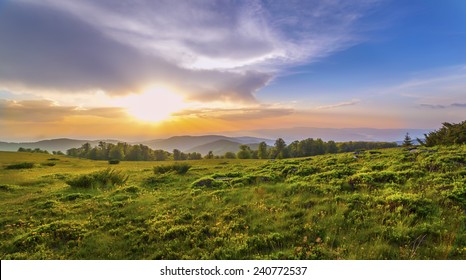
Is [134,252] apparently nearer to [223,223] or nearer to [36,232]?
[223,223]

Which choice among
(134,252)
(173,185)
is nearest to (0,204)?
(173,185)

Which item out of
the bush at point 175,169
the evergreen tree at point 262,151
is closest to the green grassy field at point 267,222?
the bush at point 175,169

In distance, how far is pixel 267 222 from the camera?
8000mm

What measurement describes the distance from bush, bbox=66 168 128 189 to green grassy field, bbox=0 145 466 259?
3442 mm

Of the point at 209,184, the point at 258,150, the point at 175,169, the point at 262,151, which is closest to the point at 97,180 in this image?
the point at 175,169

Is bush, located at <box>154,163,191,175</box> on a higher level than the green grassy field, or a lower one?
higher

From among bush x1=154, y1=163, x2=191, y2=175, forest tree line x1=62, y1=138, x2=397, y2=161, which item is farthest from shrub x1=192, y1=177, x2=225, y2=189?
forest tree line x1=62, y1=138, x2=397, y2=161

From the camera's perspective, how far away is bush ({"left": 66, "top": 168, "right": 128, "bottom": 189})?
16.3 m

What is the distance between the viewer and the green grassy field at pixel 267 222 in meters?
6.32

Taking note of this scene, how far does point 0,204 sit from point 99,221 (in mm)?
7987

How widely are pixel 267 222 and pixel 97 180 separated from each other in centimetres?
1417

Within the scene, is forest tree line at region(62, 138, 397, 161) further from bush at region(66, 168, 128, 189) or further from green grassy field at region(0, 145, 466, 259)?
green grassy field at region(0, 145, 466, 259)

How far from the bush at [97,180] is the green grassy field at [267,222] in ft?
11.3

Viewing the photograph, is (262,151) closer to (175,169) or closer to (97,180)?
(175,169)
